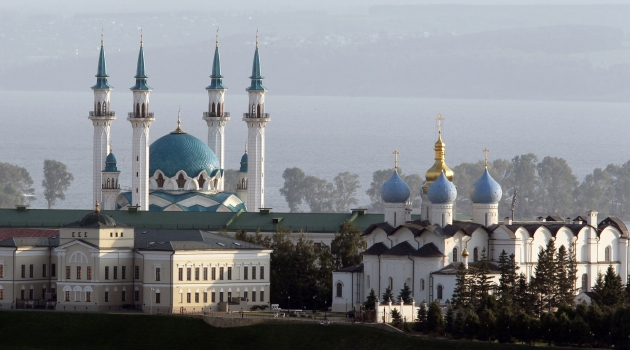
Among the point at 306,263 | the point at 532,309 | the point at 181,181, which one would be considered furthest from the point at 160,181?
the point at 532,309

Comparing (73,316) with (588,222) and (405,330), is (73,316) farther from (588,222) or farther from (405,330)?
(588,222)

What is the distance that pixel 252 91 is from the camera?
370 feet

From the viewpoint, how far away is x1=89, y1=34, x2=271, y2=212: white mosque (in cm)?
10775

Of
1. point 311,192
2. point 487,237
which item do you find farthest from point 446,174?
point 311,192

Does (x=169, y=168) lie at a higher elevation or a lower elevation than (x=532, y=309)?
higher

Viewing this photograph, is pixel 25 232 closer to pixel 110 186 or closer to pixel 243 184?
pixel 110 186

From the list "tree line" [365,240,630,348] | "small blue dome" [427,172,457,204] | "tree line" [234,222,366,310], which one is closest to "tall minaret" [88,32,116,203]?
"tree line" [234,222,366,310]

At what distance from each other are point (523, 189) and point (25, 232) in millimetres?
86327

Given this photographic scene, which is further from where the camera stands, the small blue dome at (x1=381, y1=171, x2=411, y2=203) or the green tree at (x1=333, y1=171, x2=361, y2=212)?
the green tree at (x1=333, y1=171, x2=361, y2=212)

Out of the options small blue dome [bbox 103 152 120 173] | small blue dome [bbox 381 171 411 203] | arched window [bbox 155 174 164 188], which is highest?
small blue dome [bbox 103 152 120 173]

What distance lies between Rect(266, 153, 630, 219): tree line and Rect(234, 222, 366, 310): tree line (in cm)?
7648

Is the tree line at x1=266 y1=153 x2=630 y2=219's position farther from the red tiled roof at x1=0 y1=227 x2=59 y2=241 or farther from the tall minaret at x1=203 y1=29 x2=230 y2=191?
the red tiled roof at x1=0 y1=227 x2=59 y2=241

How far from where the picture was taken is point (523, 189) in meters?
180

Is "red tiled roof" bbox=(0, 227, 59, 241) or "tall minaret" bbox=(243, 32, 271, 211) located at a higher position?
"tall minaret" bbox=(243, 32, 271, 211)
